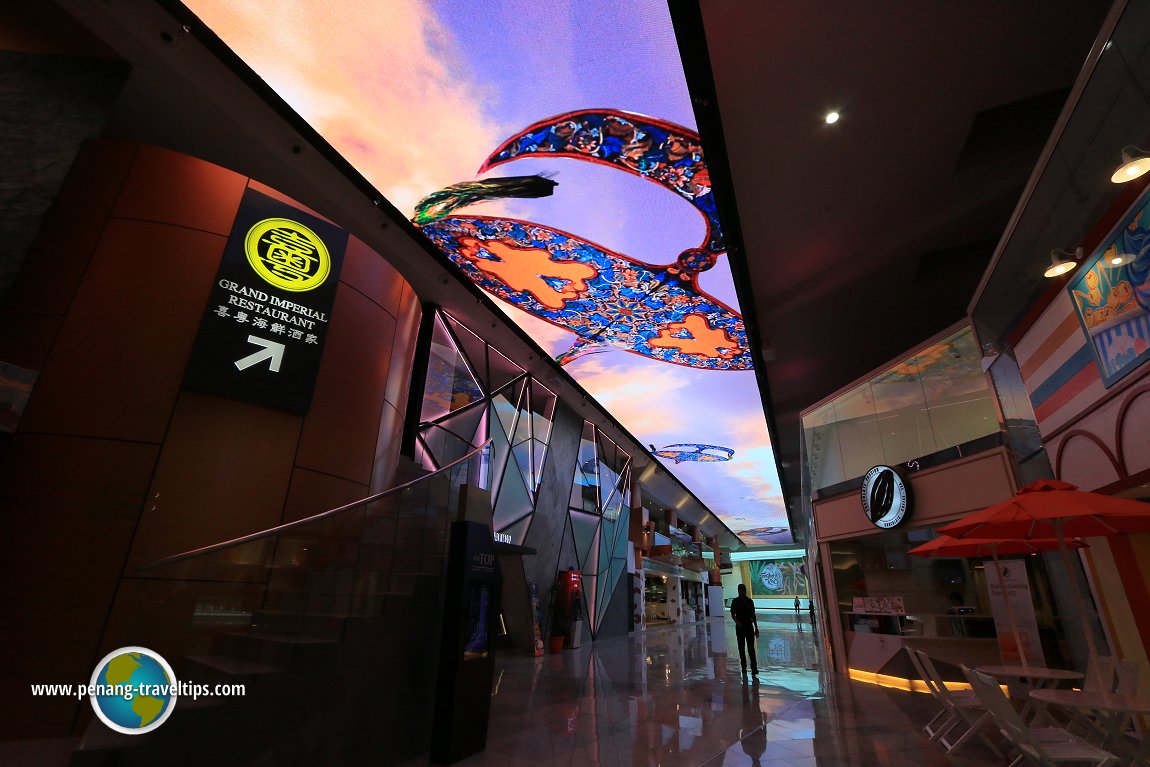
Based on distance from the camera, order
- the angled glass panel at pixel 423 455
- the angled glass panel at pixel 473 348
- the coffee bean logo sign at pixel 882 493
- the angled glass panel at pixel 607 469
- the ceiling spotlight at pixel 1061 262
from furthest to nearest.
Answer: the angled glass panel at pixel 607 469, the angled glass panel at pixel 473 348, the angled glass panel at pixel 423 455, the coffee bean logo sign at pixel 882 493, the ceiling spotlight at pixel 1061 262

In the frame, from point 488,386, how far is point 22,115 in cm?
783

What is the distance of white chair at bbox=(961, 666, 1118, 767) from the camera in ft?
10.3

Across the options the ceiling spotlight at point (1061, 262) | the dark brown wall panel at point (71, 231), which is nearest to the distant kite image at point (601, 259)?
the dark brown wall panel at point (71, 231)

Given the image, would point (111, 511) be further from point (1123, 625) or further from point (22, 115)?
point (1123, 625)

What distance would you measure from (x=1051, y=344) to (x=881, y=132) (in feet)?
8.93

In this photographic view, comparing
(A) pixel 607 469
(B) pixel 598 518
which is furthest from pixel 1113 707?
(A) pixel 607 469

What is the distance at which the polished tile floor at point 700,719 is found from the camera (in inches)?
159

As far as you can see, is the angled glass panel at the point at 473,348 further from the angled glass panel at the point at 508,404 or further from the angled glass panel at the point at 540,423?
the angled glass panel at the point at 540,423

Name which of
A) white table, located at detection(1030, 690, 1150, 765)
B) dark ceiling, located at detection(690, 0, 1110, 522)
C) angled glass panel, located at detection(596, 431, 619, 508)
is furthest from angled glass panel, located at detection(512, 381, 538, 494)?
white table, located at detection(1030, 690, 1150, 765)

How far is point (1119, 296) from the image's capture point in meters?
4.00

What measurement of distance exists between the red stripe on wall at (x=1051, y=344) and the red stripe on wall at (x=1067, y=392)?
357 mm

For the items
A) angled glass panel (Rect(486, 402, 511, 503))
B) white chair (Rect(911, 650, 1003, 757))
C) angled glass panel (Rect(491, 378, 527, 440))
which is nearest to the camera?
white chair (Rect(911, 650, 1003, 757))

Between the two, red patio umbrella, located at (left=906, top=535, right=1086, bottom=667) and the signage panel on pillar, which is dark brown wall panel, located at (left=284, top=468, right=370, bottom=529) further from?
red patio umbrella, located at (left=906, top=535, right=1086, bottom=667)

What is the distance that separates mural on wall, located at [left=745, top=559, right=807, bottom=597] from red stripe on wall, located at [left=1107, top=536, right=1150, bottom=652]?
127ft
